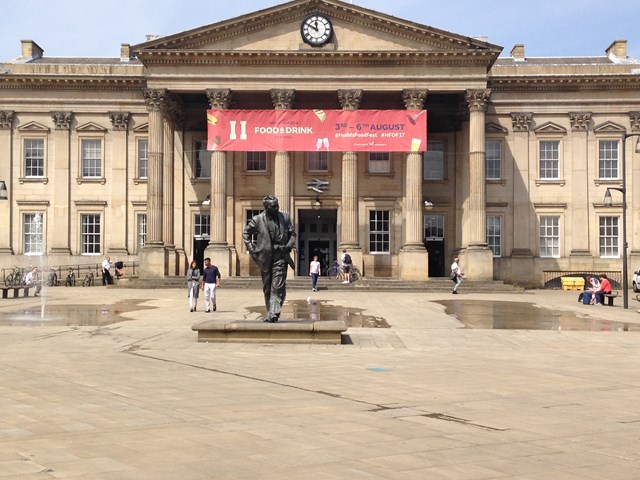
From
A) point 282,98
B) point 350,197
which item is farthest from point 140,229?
point 350,197

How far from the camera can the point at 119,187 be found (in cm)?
4928

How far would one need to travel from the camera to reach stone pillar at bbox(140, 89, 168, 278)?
144 ft

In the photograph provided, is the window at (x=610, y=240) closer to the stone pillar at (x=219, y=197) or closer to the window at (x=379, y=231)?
the window at (x=379, y=231)

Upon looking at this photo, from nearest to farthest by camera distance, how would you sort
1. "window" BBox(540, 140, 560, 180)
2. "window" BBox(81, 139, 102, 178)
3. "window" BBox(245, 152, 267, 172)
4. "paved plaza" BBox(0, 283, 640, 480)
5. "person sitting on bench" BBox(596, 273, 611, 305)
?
"paved plaza" BBox(0, 283, 640, 480), "person sitting on bench" BBox(596, 273, 611, 305), "window" BBox(245, 152, 267, 172), "window" BBox(540, 140, 560, 180), "window" BBox(81, 139, 102, 178)

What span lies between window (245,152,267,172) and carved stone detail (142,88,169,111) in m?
Result: 6.54

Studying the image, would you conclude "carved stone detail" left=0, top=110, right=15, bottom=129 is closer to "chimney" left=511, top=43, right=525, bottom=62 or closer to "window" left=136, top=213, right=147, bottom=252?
"window" left=136, top=213, right=147, bottom=252

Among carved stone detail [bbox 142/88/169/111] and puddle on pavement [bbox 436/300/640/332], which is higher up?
carved stone detail [bbox 142/88/169/111]

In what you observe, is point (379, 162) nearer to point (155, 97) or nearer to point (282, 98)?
point (282, 98)

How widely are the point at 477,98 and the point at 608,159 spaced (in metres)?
10.3

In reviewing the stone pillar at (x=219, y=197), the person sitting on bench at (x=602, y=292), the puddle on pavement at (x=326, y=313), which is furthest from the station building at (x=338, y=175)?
the puddle on pavement at (x=326, y=313)

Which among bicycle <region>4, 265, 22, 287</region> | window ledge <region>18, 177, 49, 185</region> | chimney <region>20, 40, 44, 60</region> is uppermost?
chimney <region>20, 40, 44, 60</region>

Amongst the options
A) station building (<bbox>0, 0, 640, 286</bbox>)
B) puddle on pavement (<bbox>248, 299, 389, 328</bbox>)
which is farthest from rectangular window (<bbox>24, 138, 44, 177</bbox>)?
puddle on pavement (<bbox>248, 299, 389, 328</bbox>)

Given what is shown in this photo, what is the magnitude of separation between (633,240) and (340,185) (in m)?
17.3

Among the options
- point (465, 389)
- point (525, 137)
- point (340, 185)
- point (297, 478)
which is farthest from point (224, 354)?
point (525, 137)
